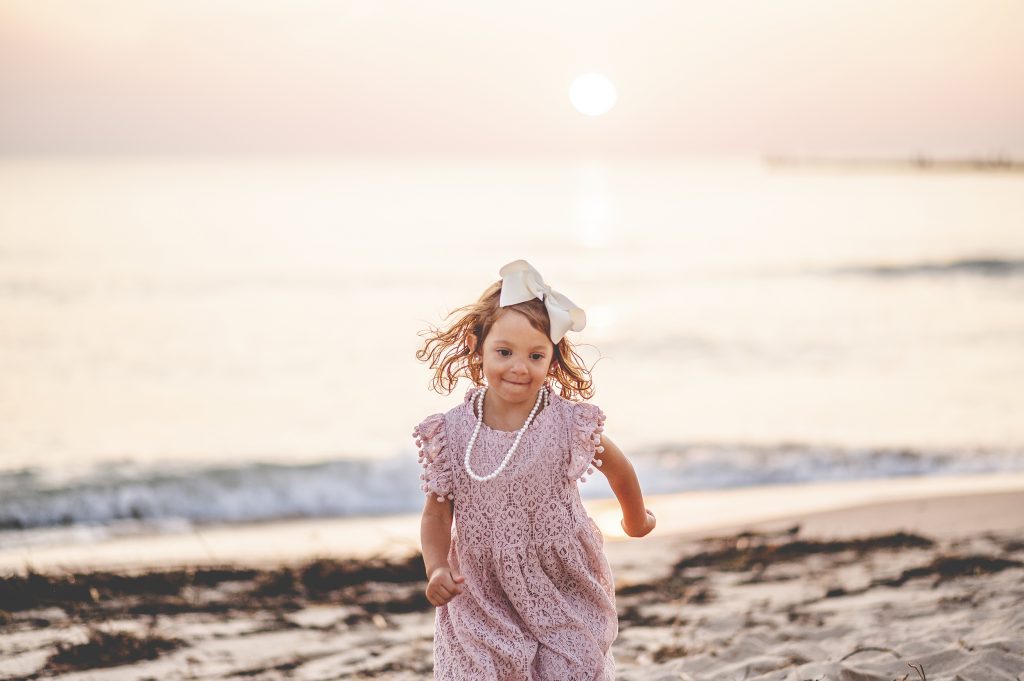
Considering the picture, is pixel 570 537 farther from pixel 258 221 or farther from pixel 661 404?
pixel 258 221

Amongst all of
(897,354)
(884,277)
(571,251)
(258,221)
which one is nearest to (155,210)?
(258,221)

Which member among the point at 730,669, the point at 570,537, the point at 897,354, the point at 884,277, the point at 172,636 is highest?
the point at 884,277

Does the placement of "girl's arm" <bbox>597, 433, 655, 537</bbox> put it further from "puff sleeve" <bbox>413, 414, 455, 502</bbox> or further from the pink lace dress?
"puff sleeve" <bbox>413, 414, 455, 502</bbox>

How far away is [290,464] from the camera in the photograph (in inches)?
353

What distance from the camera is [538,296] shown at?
2.76 m

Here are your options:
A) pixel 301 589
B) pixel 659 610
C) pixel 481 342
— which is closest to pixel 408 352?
pixel 301 589

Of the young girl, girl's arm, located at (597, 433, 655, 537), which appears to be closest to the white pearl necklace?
the young girl

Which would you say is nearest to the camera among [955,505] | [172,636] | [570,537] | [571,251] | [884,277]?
[570,537]

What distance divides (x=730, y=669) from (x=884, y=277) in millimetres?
23407

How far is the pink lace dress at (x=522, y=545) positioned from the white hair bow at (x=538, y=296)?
235mm

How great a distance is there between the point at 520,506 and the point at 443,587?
1.06 feet

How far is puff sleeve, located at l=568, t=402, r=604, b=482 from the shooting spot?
106 inches

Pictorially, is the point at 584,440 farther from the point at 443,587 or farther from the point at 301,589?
the point at 301,589

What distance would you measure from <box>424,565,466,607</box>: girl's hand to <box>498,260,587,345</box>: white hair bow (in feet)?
2.37
